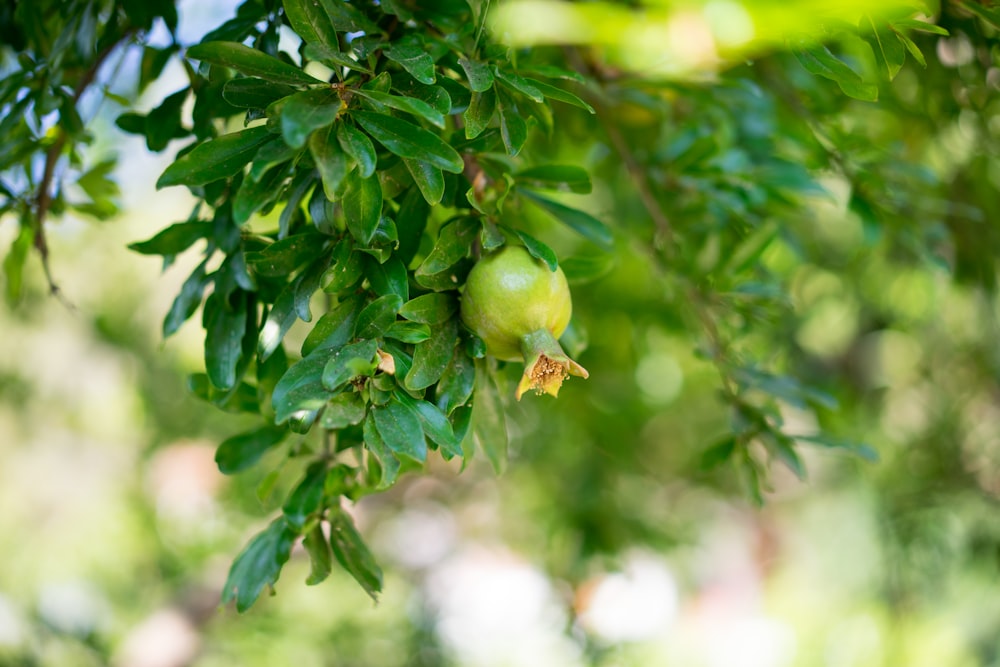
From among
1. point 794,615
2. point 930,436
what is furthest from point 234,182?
point 794,615

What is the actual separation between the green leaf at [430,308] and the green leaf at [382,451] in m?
0.10

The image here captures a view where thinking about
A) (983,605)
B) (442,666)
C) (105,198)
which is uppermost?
(105,198)

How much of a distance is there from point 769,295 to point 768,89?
1.70 ft

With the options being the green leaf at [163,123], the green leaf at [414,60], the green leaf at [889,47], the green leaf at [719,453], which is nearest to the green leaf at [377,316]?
the green leaf at [414,60]

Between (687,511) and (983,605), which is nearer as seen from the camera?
(983,605)

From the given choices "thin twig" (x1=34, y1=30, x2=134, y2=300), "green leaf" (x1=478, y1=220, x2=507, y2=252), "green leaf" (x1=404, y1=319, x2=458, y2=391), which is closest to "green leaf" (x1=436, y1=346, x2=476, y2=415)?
"green leaf" (x1=404, y1=319, x2=458, y2=391)

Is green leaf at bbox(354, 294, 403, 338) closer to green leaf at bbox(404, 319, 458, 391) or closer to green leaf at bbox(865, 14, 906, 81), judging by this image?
green leaf at bbox(404, 319, 458, 391)

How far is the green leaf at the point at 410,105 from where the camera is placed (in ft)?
2.34

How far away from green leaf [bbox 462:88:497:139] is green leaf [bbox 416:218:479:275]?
11cm

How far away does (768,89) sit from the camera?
5.42 ft

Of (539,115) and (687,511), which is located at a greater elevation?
(539,115)

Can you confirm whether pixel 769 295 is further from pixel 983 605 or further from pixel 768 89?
pixel 983 605

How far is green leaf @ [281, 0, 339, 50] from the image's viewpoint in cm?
76

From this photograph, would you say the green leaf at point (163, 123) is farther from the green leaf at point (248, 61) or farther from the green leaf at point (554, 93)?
the green leaf at point (554, 93)
